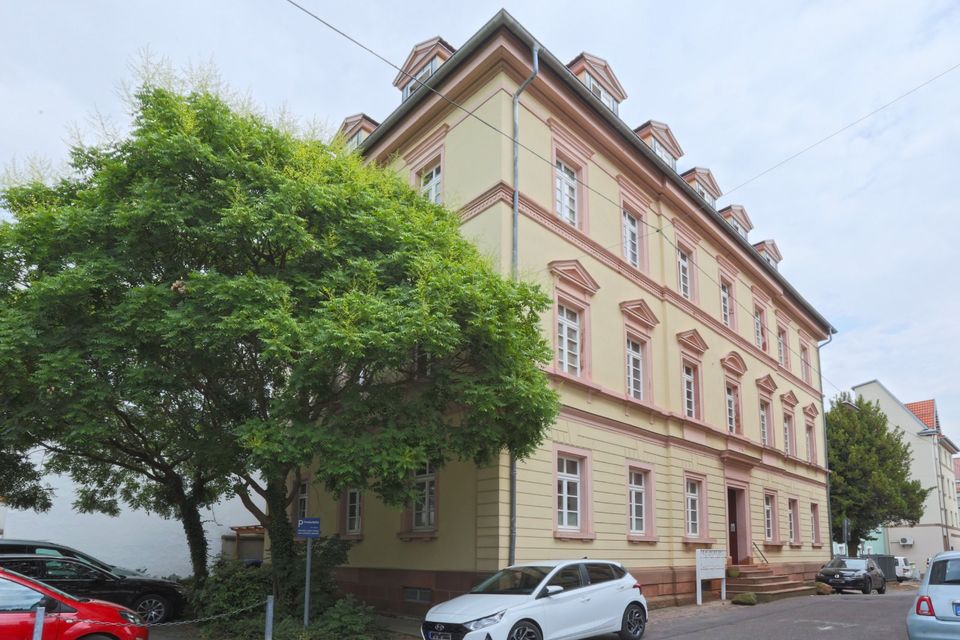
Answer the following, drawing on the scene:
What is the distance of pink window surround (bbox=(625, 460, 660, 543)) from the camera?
719 inches

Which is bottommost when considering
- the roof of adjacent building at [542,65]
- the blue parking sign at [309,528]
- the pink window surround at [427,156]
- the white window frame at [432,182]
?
the blue parking sign at [309,528]

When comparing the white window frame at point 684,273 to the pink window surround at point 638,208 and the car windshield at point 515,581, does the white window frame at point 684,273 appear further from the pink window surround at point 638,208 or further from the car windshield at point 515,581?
the car windshield at point 515,581

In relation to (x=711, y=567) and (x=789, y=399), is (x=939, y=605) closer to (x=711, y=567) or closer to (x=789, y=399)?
(x=711, y=567)

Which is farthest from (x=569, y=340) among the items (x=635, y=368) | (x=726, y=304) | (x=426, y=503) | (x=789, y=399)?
(x=789, y=399)

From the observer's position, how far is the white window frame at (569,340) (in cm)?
1678

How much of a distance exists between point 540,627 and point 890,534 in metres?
60.0

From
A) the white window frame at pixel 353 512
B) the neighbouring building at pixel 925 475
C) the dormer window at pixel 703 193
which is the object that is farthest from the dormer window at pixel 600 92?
the neighbouring building at pixel 925 475

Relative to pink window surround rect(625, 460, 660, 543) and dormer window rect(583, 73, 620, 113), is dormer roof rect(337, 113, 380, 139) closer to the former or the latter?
dormer window rect(583, 73, 620, 113)

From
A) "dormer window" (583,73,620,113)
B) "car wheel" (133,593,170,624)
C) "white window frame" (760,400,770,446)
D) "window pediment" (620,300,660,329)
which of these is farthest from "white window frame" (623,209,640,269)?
"car wheel" (133,593,170,624)

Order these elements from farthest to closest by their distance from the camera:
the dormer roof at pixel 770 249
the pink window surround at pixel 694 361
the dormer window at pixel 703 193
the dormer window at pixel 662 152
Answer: the dormer roof at pixel 770 249 < the dormer window at pixel 703 193 < the dormer window at pixel 662 152 < the pink window surround at pixel 694 361

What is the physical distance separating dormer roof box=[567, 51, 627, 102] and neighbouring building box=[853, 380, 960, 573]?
4521 cm

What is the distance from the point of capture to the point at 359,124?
22859 mm

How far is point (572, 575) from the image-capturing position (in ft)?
38.9

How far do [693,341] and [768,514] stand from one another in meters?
8.62
